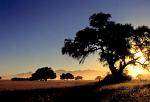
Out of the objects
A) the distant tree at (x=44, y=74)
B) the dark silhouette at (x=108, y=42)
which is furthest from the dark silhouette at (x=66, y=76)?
the dark silhouette at (x=108, y=42)

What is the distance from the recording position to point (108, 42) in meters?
68.9

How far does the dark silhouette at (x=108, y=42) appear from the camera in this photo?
68.8m

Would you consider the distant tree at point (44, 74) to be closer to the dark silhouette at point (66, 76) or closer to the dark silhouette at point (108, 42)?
the dark silhouette at point (66, 76)

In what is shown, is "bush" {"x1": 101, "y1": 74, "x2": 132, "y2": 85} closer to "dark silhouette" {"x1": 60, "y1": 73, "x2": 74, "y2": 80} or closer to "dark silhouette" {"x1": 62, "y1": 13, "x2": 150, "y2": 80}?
"dark silhouette" {"x1": 62, "y1": 13, "x2": 150, "y2": 80}

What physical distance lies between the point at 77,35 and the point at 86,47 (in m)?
2.84

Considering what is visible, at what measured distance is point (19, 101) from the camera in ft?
80.2

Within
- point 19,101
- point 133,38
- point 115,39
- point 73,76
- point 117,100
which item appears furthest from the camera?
point 73,76

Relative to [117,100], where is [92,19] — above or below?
above

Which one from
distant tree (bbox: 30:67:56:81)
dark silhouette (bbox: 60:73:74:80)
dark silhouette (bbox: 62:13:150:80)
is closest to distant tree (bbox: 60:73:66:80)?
dark silhouette (bbox: 60:73:74:80)

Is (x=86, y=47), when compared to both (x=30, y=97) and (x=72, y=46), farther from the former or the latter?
(x=30, y=97)

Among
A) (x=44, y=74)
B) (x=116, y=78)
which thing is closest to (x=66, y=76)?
(x=44, y=74)

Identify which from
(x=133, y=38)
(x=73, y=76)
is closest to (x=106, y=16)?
(x=133, y=38)

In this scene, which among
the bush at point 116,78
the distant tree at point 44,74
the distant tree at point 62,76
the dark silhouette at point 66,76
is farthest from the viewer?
the distant tree at point 62,76

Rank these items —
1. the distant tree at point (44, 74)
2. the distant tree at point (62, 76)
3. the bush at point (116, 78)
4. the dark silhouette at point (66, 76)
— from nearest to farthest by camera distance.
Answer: the bush at point (116, 78) → the distant tree at point (44, 74) → the dark silhouette at point (66, 76) → the distant tree at point (62, 76)
